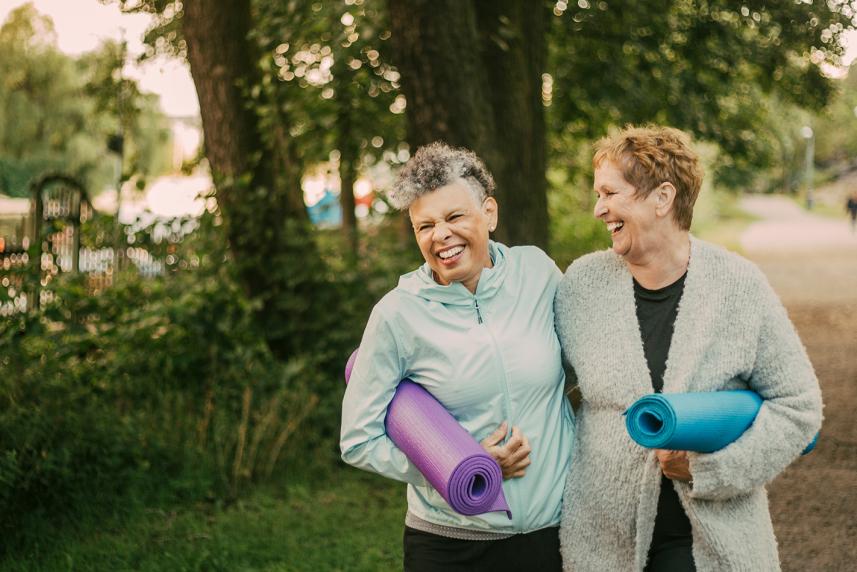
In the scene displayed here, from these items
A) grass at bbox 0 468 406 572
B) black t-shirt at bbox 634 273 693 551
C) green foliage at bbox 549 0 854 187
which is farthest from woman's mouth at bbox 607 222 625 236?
green foliage at bbox 549 0 854 187

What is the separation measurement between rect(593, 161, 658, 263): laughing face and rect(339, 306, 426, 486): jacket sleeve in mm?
694

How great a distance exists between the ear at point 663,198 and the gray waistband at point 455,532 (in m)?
1.01

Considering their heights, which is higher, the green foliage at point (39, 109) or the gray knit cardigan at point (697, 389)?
the green foliage at point (39, 109)

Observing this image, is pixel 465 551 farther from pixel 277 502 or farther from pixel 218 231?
pixel 218 231

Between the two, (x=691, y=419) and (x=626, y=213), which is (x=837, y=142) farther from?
(x=691, y=419)

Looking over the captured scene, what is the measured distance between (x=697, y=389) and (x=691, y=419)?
0.78 feet

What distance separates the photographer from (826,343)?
11836 millimetres

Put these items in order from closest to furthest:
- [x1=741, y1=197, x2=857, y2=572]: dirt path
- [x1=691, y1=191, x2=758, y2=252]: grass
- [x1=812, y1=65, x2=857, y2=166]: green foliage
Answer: [x1=741, y1=197, x2=857, y2=572]: dirt path
[x1=691, y1=191, x2=758, y2=252]: grass
[x1=812, y1=65, x2=857, y2=166]: green foliage

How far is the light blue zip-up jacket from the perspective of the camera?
2629 millimetres

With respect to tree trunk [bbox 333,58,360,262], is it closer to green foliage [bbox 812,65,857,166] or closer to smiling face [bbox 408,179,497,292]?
smiling face [bbox 408,179,497,292]

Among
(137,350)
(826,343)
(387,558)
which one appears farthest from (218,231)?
(826,343)

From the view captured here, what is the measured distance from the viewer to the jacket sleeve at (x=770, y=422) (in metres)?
2.39

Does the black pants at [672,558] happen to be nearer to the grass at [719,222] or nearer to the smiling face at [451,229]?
the smiling face at [451,229]

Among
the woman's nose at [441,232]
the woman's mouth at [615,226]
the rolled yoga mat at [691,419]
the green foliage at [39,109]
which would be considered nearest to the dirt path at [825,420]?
the rolled yoga mat at [691,419]
